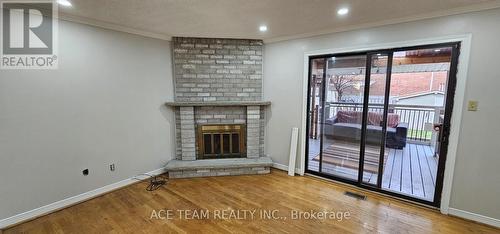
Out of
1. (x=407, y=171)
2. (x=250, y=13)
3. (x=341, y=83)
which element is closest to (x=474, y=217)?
(x=407, y=171)

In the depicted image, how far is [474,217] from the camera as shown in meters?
2.37

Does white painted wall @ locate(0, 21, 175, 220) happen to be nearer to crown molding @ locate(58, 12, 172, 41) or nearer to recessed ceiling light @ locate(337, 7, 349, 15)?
crown molding @ locate(58, 12, 172, 41)

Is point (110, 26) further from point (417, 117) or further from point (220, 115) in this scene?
point (417, 117)

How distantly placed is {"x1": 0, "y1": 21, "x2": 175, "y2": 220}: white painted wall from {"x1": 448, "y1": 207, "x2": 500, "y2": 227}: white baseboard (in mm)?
4201

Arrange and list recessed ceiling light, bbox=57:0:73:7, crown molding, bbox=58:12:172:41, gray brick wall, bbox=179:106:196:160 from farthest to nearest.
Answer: gray brick wall, bbox=179:106:196:160, crown molding, bbox=58:12:172:41, recessed ceiling light, bbox=57:0:73:7

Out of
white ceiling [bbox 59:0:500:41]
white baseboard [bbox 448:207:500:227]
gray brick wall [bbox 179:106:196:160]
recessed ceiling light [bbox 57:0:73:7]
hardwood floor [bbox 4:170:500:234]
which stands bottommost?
hardwood floor [bbox 4:170:500:234]

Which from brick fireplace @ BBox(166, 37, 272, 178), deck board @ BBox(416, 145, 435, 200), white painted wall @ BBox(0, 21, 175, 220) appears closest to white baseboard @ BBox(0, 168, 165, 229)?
white painted wall @ BBox(0, 21, 175, 220)

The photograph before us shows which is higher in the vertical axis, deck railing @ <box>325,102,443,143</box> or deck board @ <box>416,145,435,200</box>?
deck railing @ <box>325,102,443,143</box>

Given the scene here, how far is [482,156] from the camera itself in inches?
90.0

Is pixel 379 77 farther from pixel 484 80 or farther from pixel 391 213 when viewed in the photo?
pixel 391 213

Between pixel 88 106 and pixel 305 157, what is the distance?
3364 millimetres

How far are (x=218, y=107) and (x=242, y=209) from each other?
6.06 feet

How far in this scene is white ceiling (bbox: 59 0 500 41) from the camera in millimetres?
2133

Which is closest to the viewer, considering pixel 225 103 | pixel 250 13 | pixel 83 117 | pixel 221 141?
pixel 250 13
